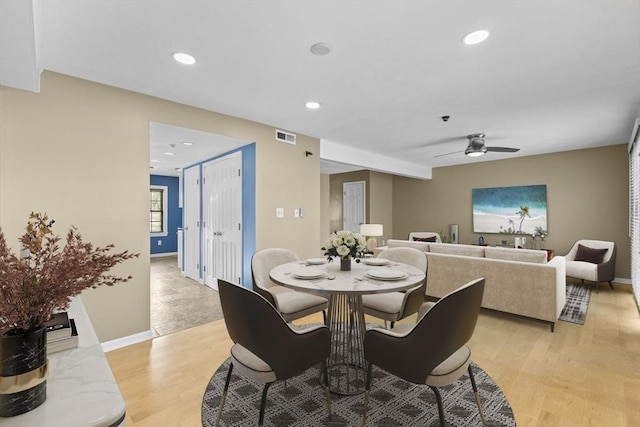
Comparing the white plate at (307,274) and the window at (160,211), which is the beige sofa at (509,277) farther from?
the window at (160,211)

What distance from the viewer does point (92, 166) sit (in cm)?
273

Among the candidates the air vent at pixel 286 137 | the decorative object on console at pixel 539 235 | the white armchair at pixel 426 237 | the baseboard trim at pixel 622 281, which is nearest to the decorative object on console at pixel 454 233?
the white armchair at pixel 426 237

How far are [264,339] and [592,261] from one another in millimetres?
5884

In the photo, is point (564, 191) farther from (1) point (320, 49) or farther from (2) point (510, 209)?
(1) point (320, 49)

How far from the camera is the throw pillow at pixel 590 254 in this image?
493 cm

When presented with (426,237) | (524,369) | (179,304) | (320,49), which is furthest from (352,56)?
(426,237)

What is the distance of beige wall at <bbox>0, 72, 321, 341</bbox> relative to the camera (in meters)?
2.39

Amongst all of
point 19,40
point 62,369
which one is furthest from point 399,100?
point 62,369

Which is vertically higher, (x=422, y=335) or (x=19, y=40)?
(x=19, y=40)

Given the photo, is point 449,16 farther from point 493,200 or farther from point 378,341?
point 493,200

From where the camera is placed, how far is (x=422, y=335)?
1.46 m

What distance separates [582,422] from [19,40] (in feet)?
12.8

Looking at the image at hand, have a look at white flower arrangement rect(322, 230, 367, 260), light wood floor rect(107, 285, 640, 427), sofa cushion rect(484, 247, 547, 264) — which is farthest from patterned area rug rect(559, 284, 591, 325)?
white flower arrangement rect(322, 230, 367, 260)

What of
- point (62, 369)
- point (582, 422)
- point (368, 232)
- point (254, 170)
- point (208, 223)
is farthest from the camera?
point (368, 232)
